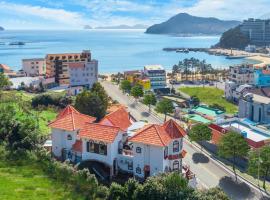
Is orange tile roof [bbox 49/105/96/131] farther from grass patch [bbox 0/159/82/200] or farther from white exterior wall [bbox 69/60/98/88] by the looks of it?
white exterior wall [bbox 69/60/98/88]

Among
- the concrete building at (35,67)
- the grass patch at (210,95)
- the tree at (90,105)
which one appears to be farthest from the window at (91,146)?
the concrete building at (35,67)

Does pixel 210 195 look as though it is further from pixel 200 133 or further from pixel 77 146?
pixel 200 133

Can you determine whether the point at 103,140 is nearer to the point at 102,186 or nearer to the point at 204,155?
the point at 102,186

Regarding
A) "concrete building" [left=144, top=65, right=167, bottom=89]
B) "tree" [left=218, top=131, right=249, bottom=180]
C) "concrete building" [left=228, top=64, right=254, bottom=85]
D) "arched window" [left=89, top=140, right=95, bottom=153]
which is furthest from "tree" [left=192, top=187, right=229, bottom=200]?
"concrete building" [left=228, top=64, right=254, bottom=85]

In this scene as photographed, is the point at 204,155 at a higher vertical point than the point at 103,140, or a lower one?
lower

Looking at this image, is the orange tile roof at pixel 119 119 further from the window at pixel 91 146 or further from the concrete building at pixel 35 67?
the concrete building at pixel 35 67

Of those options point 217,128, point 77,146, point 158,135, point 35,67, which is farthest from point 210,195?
point 35,67

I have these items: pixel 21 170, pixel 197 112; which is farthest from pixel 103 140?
pixel 197 112
